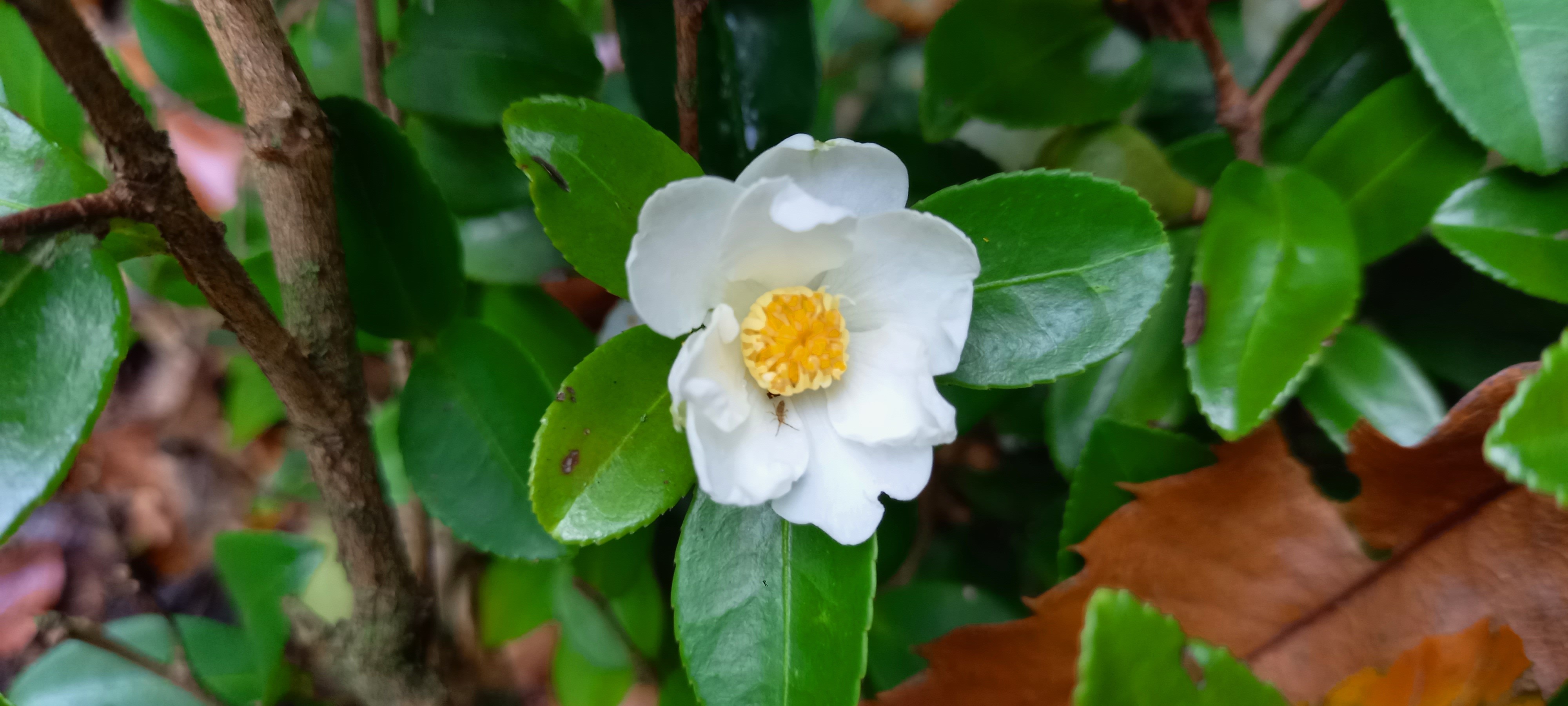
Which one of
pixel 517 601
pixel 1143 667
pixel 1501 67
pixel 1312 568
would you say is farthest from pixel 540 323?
pixel 1501 67

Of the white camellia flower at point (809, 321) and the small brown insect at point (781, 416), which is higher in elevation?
the white camellia flower at point (809, 321)

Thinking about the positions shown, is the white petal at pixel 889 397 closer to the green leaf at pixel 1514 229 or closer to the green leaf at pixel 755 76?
the green leaf at pixel 755 76

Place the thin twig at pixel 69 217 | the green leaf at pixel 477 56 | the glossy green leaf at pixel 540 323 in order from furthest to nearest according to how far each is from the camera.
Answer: the glossy green leaf at pixel 540 323
the green leaf at pixel 477 56
the thin twig at pixel 69 217

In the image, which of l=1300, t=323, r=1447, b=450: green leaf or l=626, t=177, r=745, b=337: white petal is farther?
l=1300, t=323, r=1447, b=450: green leaf

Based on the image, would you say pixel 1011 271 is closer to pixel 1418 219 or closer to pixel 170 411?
pixel 1418 219

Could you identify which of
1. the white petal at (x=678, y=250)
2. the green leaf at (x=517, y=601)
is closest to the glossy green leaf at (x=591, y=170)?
the white petal at (x=678, y=250)

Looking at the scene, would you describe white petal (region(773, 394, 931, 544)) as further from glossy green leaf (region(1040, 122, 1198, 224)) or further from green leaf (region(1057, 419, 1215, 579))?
glossy green leaf (region(1040, 122, 1198, 224))

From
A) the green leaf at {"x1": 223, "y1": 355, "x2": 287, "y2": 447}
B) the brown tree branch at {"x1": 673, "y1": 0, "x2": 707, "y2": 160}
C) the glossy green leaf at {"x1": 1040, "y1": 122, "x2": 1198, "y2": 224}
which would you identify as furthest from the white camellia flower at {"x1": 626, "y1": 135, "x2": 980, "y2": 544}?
the green leaf at {"x1": 223, "y1": 355, "x2": 287, "y2": 447}
